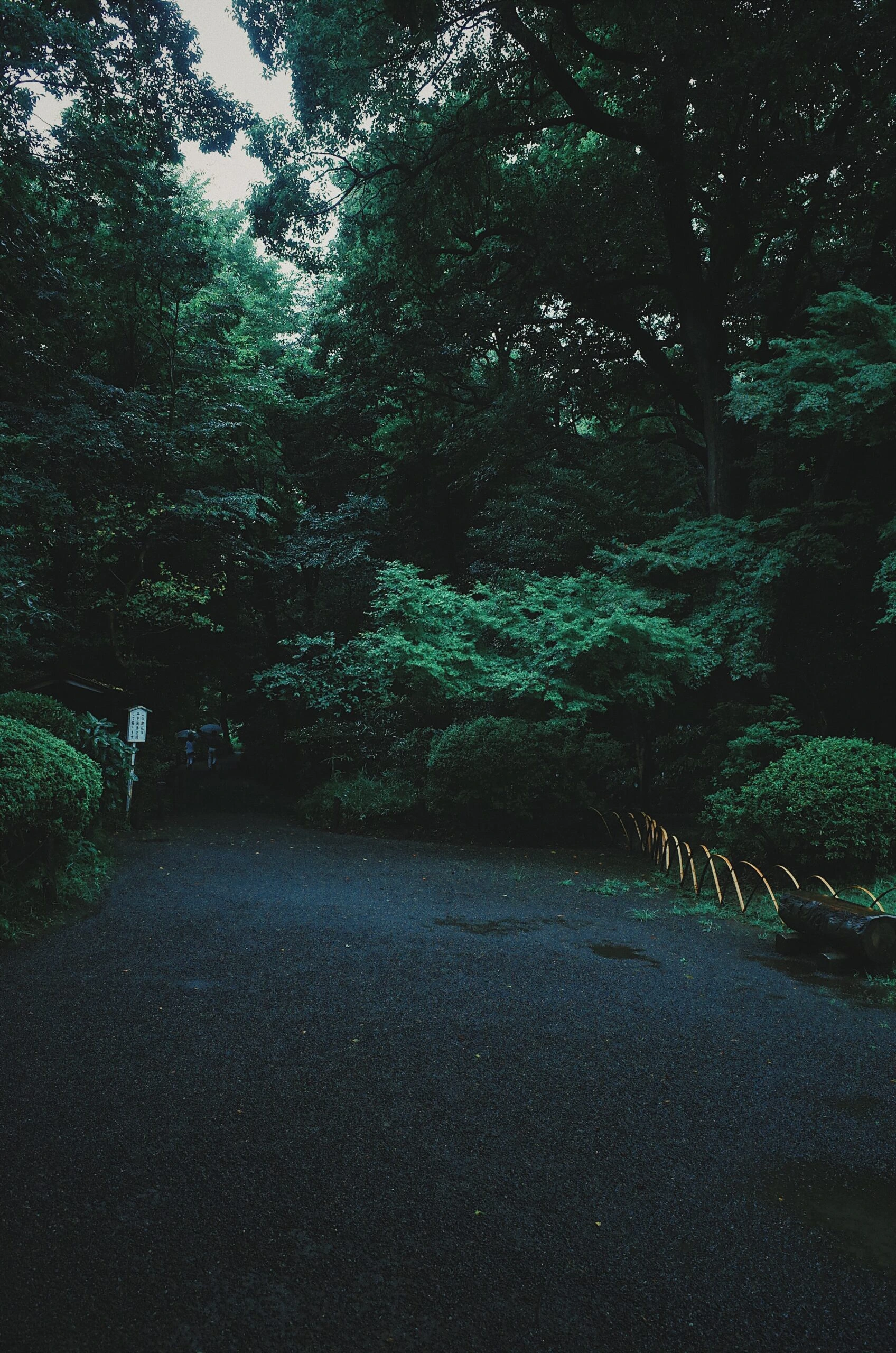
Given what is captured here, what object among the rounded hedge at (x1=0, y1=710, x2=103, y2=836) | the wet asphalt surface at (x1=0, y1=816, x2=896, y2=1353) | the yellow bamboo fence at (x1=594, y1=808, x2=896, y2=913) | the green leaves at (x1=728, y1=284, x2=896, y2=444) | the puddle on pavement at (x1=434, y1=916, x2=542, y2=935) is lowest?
the wet asphalt surface at (x1=0, y1=816, x2=896, y2=1353)

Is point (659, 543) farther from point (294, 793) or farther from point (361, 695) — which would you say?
point (294, 793)

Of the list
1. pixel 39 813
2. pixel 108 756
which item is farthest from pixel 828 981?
pixel 108 756

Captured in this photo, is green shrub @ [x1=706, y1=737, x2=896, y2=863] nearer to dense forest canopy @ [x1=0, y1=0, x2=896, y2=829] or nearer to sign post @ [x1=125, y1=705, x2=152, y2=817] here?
dense forest canopy @ [x1=0, y1=0, x2=896, y2=829]

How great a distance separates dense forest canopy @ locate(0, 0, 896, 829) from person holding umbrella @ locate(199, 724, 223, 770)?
13.3 metres

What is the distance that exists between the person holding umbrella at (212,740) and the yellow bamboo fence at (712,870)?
22389mm

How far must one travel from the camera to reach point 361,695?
15.9 metres

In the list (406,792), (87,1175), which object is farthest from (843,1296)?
(406,792)

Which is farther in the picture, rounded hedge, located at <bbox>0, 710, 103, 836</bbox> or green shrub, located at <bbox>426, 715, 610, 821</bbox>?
green shrub, located at <bbox>426, 715, 610, 821</bbox>

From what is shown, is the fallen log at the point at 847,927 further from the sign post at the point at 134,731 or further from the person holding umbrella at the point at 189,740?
the person holding umbrella at the point at 189,740

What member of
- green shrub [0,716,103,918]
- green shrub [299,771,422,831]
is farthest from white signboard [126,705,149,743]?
green shrub [0,716,103,918]

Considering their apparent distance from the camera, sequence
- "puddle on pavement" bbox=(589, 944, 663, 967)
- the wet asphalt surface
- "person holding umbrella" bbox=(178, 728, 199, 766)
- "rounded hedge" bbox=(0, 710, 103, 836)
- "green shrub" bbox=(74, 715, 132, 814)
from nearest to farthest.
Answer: the wet asphalt surface
"puddle on pavement" bbox=(589, 944, 663, 967)
"rounded hedge" bbox=(0, 710, 103, 836)
"green shrub" bbox=(74, 715, 132, 814)
"person holding umbrella" bbox=(178, 728, 199, 766)

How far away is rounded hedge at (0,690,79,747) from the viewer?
9711mm

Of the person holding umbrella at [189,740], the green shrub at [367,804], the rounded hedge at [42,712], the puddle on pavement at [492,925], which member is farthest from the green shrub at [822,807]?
the person holding umbrella at [189,740]

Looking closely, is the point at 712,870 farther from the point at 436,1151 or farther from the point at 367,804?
the point at 436,1151
